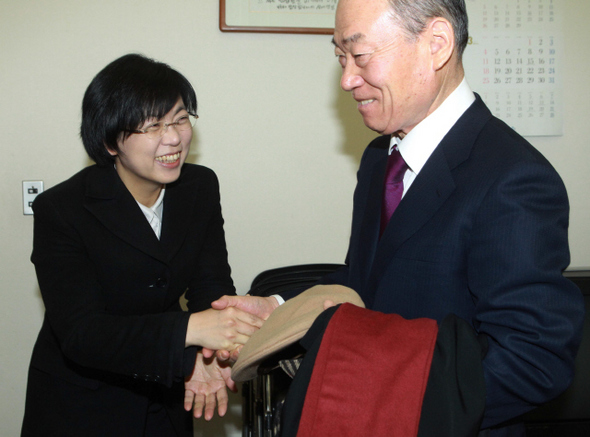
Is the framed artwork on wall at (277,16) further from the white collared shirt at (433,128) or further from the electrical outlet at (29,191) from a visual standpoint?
the white collared shirt at (433,128)

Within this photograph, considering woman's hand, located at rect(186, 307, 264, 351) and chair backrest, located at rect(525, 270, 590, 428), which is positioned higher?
woman's hand, located at rect(186, 307, 264, 351)

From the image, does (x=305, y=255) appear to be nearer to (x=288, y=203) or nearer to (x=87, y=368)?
(x=288, y=203)

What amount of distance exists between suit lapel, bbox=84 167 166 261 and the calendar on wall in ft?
4.82

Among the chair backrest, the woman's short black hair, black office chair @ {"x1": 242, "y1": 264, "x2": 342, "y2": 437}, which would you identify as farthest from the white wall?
the woman's short black hair

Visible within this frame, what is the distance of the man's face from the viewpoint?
1.03 metres

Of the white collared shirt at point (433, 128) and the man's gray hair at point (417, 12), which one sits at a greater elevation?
the man's gray hair at point (417, 12)

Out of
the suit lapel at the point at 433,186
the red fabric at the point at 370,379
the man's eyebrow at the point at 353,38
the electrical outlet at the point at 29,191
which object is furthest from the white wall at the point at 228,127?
the red fabric at the point at 370,379

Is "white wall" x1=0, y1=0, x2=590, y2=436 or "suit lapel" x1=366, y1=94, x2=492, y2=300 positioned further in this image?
"white wall" x1=0, y1=0, x2=590, y2=436

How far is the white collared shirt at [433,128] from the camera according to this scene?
41.7 inches

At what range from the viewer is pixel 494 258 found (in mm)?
859

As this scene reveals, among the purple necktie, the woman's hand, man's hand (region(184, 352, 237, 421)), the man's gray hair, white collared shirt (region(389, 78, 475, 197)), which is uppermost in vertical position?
the man's gray hair

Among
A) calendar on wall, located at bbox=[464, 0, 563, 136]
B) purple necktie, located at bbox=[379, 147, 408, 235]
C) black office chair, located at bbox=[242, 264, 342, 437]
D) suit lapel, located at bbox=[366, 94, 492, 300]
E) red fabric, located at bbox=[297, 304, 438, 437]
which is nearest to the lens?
red fabric, located at bbox=[297, 304, 438, 437]

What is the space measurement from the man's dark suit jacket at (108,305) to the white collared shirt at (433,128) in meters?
0.72

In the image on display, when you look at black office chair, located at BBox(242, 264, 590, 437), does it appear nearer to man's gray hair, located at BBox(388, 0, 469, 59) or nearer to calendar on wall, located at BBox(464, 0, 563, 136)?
calendar on wall, located at BBox(464, 0, 563, 136)
